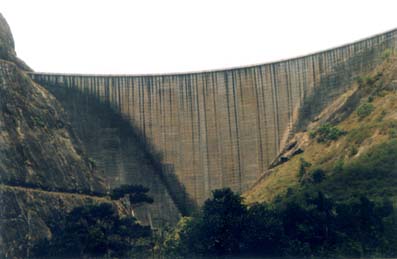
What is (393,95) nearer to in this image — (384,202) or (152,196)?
(384,202)

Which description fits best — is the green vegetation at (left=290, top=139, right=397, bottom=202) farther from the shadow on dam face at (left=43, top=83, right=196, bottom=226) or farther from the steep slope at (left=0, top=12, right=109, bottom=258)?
the steep slope at (left=0, top=12, right=109, bottom=258)

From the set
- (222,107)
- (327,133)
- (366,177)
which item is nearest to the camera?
(366,177)

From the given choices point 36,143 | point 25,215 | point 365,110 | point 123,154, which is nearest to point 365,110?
point 365,110

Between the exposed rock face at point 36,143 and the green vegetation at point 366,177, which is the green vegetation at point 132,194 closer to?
the exposed rock face at point 36,143

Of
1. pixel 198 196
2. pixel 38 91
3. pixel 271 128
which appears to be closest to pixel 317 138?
pixel 271 128

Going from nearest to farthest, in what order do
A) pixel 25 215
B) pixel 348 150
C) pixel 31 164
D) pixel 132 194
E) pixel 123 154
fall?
pixel 25 215 < pixel 31 164 < pixel 348 150 < pixel 132 194 < pixel 123 154

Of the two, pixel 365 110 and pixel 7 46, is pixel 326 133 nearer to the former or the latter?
pixel 365 110
